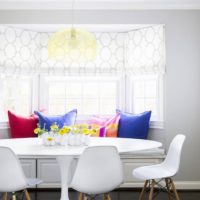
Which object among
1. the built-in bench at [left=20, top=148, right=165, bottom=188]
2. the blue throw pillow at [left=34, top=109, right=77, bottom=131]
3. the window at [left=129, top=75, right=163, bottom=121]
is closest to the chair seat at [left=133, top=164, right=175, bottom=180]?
the built-in bench at [left=20, top=148, right=165, bottom=188]

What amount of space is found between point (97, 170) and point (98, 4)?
2802 millimetres

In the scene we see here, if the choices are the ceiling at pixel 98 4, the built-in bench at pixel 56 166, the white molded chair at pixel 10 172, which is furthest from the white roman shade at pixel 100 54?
the white molded chair at pixel 10 172

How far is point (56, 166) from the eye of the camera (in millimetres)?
4578

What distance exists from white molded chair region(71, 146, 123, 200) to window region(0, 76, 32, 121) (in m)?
2.69

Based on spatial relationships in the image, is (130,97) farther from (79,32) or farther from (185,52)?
(79,32)

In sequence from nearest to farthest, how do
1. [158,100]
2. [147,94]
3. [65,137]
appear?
[65,137] → [158,100] → [147,94]

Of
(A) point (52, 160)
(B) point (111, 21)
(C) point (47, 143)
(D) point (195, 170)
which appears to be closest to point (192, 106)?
(D) point (195, 170)

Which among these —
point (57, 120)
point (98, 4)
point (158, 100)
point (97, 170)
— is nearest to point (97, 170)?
point (97, 170)

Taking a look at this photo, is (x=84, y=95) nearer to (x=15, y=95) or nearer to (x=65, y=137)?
(x=15, y=95)

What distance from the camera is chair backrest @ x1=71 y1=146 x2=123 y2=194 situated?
8.78ft

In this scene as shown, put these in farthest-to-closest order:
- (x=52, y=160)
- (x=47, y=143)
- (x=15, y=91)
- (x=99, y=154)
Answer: (x=15, y=91) < (x=52, y=160) < (x=47, y=143) < (x=99, y=154)

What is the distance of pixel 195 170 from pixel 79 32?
2.55 m

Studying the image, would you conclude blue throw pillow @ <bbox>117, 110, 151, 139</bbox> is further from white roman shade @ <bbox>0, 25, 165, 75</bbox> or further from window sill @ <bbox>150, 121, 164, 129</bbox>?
white roman shade @ <bbox>0, 25, 165, 75</bbox>

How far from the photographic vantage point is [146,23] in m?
4.85
